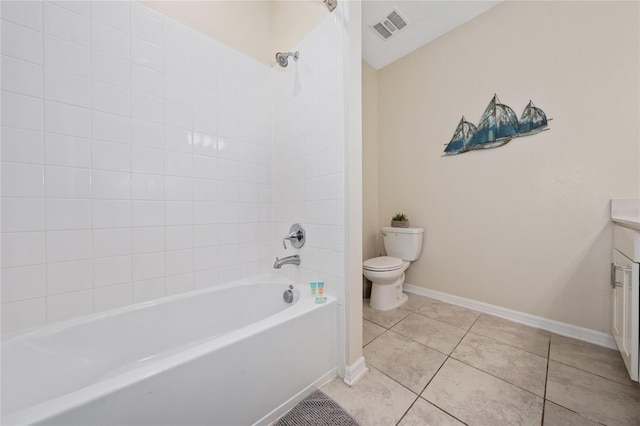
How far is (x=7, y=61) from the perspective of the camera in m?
0.94

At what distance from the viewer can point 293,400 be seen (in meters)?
1.05

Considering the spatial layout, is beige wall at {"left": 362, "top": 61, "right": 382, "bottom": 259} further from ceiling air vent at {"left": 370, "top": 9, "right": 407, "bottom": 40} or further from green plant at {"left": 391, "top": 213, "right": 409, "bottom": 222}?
ceiling air vent at {"left": 370, "top": 9, "right": 407, "bottom": 40}

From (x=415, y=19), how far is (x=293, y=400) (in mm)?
2829

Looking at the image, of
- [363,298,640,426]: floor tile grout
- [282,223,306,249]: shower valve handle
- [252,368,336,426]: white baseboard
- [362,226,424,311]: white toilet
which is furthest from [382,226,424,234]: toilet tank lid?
[252,368,336,426]: white baseboard

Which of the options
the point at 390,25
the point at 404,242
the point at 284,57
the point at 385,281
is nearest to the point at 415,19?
the point at 390,25

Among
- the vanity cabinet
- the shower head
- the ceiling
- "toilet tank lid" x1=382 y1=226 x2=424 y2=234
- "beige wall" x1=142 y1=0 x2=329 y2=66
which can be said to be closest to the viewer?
the vanity cabinet

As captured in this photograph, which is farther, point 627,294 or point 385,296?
point 385,296

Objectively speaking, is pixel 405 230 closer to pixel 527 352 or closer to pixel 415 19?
pixel 527 352

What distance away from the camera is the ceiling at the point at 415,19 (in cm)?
178

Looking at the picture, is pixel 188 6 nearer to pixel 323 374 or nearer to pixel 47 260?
pixel 47 260

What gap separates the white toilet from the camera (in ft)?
6.21

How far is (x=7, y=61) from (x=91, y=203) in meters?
0.63

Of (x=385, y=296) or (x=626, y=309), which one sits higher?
(x=626, y=309)

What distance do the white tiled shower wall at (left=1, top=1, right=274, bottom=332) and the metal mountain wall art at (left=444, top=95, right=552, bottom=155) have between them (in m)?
1.36
